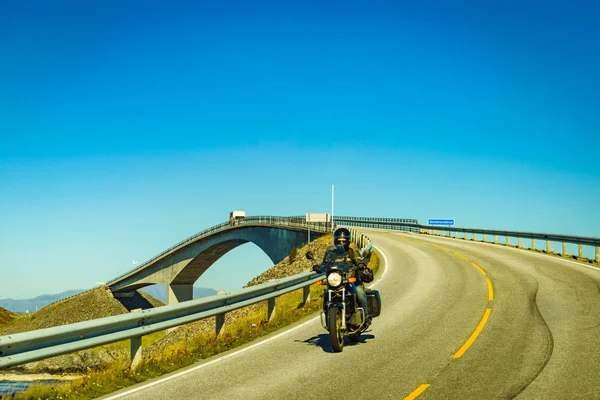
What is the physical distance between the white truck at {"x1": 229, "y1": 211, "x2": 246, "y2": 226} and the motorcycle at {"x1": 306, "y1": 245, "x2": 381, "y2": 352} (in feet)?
247

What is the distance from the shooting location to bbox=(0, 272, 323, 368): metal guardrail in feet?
22.7

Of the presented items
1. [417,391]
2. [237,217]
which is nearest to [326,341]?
[417,391]

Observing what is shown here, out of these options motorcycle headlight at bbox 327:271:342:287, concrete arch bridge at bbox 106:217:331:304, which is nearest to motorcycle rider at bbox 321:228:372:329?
motorcycle headlight at bbox 327:271:342:287

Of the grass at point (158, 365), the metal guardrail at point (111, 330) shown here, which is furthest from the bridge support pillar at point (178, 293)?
the metal guardrail at point (111, 330)

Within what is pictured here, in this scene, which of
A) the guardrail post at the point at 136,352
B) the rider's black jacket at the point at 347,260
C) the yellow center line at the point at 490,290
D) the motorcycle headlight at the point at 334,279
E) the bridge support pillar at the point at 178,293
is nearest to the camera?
the guardrail post at the point at 136,352

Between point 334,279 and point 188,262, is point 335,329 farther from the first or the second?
point 188,262

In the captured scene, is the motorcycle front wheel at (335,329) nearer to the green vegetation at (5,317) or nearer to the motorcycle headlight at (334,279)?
the motorcycle headlight at (334,279)

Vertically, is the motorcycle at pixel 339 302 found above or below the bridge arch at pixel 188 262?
above

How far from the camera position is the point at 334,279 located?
30.4ft

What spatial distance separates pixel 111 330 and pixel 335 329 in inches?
140

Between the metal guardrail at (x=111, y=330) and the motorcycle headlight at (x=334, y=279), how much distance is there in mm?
2644

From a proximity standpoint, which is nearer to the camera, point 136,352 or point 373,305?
point 136,352

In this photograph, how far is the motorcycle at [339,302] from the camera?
30.5 feet

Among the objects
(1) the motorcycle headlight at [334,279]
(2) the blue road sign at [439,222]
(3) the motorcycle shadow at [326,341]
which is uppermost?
(2) the blue road sign at [439,222]
